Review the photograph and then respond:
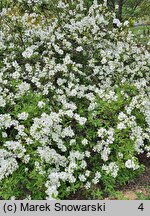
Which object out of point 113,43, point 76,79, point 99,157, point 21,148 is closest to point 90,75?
point 76,79

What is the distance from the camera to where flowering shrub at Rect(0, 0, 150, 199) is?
5.65 meters

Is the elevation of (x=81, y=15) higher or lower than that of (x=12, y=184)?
higher

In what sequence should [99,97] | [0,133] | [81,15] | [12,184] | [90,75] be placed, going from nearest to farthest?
1. [12,184]
2. [0,133]
3. [99,97]
4. [90,75]
5. [81,15]

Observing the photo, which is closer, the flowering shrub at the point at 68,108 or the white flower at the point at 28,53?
the flowering shrub at the point at 68,108

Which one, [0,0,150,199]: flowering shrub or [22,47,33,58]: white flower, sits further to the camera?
[22,47,33,58]: white flower

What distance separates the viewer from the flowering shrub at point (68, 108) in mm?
5648

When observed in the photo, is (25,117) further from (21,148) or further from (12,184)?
(12,184)

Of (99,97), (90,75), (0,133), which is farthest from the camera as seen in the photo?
(90,75)

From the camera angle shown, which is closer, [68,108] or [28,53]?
[68,108]

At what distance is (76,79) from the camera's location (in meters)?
6.74

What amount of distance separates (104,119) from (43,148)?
3.61ft

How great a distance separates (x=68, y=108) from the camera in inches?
245

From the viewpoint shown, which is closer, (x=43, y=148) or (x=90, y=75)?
(x=43, y=148)

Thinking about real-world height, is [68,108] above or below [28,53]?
below
